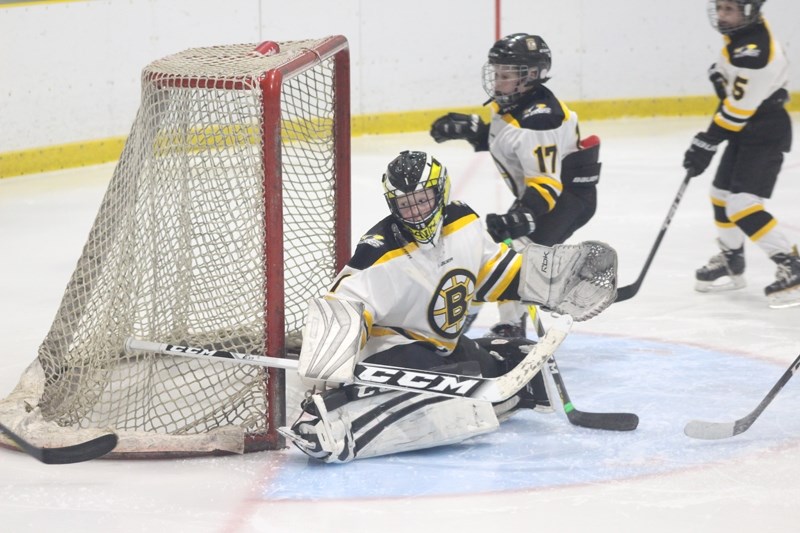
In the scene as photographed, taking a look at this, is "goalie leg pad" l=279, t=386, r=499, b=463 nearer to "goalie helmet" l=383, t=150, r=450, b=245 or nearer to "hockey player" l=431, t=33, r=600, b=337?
"goalie helmet" l=383, t=150, r=450, b=245

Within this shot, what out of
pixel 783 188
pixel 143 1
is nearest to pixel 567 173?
pixel 783 188

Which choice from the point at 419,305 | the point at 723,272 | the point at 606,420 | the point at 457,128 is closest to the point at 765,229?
the point at 723,272

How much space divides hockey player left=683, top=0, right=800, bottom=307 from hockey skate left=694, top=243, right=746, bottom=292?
0.61 feet

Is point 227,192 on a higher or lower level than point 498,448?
higher

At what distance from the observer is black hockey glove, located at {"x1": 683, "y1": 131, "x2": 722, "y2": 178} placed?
4566mm

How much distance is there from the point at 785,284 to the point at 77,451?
269 centimetres

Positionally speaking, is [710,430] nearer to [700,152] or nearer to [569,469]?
[569,469]

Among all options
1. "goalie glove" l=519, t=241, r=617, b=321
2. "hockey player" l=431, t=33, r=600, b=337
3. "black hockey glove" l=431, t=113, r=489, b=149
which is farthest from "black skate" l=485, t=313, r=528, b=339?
"goalie glove" l=519, t=241, r=617, b=321

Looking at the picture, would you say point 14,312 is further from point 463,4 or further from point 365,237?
point 463,4

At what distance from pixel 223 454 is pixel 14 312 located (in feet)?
5.81

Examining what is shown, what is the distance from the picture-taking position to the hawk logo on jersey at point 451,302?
3.16m

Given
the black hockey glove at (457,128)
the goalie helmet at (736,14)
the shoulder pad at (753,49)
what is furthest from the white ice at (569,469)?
the goalie helmet at (736,14)

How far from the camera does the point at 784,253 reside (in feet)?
15.2

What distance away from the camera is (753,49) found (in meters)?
4.46
